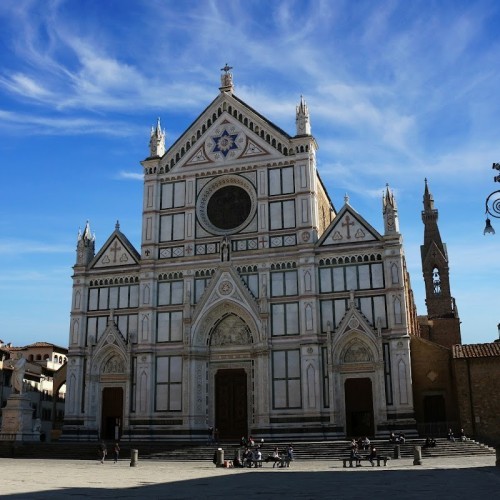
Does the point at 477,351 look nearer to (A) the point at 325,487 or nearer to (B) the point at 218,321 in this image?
(B) the point at 218,321

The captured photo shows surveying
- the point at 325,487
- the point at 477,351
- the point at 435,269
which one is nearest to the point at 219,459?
the point at 325,487

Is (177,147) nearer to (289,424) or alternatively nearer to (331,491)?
(289,424)

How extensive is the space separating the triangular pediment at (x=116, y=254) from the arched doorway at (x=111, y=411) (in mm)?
8289

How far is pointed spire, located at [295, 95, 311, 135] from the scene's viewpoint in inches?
1661

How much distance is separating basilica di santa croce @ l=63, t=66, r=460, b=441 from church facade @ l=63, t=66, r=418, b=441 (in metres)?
0.08

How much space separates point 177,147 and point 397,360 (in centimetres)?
2053

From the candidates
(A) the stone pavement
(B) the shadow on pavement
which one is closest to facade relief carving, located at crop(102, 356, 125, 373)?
(A) the stone pavement

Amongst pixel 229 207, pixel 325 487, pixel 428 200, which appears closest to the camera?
pixel 325 487

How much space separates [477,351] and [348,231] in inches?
400

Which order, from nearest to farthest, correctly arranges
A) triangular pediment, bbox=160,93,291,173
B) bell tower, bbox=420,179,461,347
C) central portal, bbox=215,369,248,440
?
1. central portal, bbox=215,369,248,440
2. triangular pediment, bbox=160,93,291,173
3. bell tower, bbox=420,179,461,347

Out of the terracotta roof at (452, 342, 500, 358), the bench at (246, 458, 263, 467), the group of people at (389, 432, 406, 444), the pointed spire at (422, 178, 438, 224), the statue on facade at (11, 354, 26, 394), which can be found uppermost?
the pointed spire at (422, 178, 438, 224)

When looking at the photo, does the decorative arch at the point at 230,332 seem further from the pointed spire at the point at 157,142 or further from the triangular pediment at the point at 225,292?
the pointed spire at the point at 157,142

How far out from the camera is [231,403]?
3947cm

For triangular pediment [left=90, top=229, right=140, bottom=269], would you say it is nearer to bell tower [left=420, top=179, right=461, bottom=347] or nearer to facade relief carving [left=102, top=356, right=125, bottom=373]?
facade relief carving [left=102, top=356, right=125, bottom=373]
